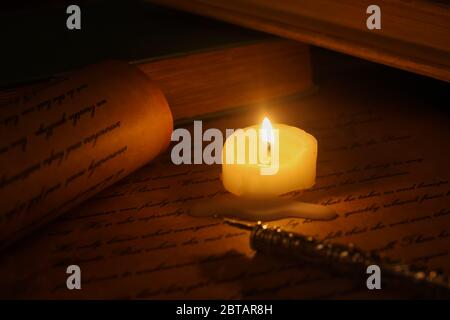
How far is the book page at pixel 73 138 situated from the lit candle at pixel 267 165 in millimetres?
123

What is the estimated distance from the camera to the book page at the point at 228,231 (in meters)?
0.76

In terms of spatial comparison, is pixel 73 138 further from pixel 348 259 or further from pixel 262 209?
pixel 348 259

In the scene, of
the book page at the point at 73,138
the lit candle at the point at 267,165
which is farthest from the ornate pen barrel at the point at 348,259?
the book page at the point at 73,138

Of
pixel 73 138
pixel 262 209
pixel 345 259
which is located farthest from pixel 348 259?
pixel 73 138

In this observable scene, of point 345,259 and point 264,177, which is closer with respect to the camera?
point 345,259

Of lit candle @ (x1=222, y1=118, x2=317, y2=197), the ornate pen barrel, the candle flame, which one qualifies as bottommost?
the ornate pen barrel

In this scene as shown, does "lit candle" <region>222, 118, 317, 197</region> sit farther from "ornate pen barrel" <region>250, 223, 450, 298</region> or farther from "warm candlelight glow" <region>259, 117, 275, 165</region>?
"ornate pen barrel" <region>250, 223, 450, 298</region>

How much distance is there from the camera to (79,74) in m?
0.95

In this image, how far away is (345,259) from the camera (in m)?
0.75

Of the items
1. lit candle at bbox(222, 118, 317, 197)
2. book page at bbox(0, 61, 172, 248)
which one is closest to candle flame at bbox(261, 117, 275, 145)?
lit candle at bbox(222, 118, 317, 197)

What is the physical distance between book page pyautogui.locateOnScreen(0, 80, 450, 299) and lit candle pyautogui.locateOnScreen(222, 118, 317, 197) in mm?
26

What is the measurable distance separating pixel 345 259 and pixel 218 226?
19 centimetres

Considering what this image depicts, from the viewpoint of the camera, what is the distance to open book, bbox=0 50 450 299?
2.52 feet
